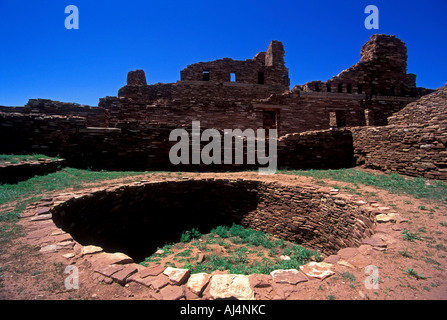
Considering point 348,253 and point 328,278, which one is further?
point 348,253

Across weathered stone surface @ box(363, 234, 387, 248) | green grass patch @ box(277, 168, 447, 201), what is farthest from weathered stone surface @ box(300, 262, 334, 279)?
green grass patch @ box(277, 168, 447, 201)

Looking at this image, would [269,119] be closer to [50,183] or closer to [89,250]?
[50,183]

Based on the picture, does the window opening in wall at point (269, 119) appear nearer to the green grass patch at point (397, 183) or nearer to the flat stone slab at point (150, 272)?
the green grass patch at point (397, 183)

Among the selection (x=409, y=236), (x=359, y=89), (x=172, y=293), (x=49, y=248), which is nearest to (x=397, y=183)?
(x=409, y=236)

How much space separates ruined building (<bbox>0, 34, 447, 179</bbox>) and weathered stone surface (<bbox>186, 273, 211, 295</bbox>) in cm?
755

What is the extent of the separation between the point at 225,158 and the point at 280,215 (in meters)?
3.98

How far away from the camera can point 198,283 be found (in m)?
2.40

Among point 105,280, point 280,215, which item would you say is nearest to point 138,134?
point 280,215

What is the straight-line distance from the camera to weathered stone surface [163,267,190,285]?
241cm

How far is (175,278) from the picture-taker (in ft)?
8.04

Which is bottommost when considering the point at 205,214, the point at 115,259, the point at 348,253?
the point at 205,214

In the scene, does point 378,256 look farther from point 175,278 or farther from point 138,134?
point 138,134

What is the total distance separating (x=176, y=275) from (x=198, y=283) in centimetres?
31

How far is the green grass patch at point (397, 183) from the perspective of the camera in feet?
18.7
